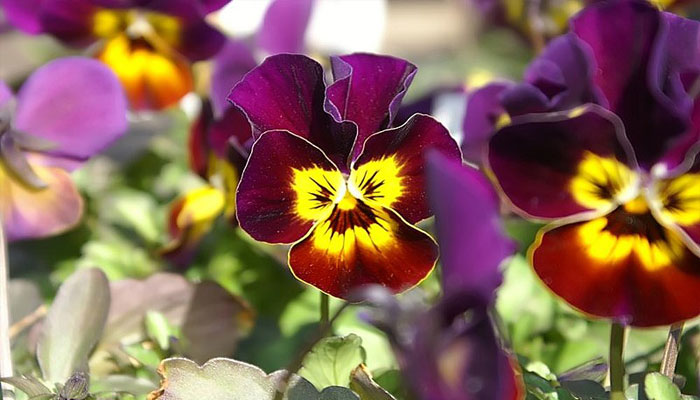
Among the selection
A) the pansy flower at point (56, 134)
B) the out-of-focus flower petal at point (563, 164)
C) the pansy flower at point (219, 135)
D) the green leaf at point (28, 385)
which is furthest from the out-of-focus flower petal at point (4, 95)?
the out-of-focus flower petal at point (563, 164)

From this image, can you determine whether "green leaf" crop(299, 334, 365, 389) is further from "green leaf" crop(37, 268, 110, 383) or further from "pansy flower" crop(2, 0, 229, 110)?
"pansy flower" crop(2, 0, 229, 110)

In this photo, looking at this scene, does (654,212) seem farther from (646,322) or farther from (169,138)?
(169,138)

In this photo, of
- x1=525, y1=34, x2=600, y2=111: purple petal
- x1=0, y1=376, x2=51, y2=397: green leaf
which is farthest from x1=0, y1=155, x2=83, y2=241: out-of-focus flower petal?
x1=525, y1=34, x2=600, y2=111: purple petal

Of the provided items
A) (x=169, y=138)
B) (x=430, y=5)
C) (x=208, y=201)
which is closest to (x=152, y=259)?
(x=208, y=201)

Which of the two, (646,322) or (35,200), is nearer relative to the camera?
(646,322)

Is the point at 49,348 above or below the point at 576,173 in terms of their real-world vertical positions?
below

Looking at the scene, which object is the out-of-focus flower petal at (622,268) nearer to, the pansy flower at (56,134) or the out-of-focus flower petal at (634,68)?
the out-of-focus flower petal at (634,68)
